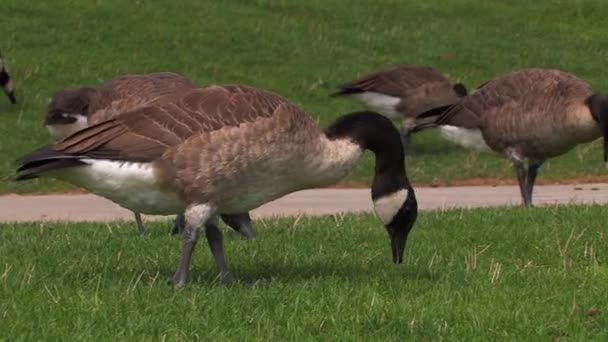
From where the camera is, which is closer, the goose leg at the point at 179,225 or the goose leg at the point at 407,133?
the goose leg at the point at 179,225

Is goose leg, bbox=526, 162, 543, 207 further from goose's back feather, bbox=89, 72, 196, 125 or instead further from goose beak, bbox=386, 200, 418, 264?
goose beak, bbox=386, 200, 418, 264

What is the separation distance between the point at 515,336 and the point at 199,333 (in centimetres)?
169

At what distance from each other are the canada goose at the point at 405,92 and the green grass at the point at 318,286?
9.43m

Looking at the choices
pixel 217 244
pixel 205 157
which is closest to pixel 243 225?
pixel 217 244

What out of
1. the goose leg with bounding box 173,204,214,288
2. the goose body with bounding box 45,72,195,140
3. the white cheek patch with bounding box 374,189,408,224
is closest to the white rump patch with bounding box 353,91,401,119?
the goose body with bounding box 45,72,195,140

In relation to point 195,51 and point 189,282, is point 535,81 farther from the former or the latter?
point 195,51

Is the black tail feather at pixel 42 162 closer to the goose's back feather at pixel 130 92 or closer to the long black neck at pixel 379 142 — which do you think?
the long black neck at pixel 379 142

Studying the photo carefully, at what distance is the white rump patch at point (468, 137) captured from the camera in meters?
15.0

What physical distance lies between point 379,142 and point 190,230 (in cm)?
142

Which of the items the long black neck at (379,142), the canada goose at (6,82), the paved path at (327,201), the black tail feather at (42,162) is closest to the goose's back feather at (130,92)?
the paved path at (327,201)

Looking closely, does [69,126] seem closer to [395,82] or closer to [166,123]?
[166,123]

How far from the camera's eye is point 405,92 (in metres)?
20.4

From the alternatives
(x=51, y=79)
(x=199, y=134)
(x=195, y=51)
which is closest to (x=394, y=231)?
(x=199, y=134)

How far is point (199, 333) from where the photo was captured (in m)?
6.14
